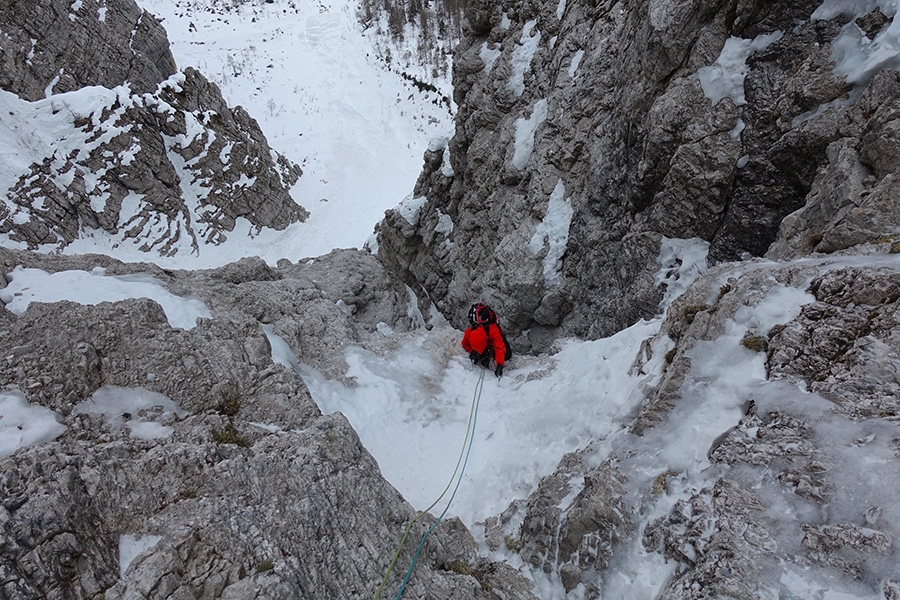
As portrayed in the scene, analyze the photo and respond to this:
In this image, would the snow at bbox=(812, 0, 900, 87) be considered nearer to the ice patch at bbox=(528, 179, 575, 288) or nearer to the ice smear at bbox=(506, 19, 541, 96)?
the ice patch at bbox=(528, 179, 575, 288)

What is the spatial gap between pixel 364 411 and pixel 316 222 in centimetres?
2106

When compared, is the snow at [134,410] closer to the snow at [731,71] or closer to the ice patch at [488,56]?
the snow at [731,71]

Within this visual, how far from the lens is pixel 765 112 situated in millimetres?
7492

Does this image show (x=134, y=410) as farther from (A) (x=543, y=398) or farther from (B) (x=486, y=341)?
(B) (x=486, y=341)

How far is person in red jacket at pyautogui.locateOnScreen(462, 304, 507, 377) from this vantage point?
1002 centimetres

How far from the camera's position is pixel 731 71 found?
26.3ft

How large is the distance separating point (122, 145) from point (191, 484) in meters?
23.0

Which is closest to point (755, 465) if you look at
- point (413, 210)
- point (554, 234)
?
point (554, 234)

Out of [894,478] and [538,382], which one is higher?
[538,382]

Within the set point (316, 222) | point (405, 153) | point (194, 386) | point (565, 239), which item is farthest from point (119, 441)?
point (405, 153)

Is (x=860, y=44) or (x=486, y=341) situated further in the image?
(x=486, y=341)

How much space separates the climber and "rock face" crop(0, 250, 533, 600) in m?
4.55

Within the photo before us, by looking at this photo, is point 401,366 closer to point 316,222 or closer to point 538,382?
point 538,382

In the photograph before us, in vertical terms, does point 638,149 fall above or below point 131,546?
above
